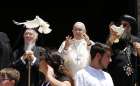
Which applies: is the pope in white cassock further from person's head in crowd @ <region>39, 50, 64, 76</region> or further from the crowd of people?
person's head in crowd @ <region>39, 50, 64, 76</region>

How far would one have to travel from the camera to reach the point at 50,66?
619cm

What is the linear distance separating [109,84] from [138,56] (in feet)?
5.83

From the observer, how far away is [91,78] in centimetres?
613

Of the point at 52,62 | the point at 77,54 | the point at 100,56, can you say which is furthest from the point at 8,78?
the point at 77,54

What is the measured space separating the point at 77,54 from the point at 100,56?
1475 mm

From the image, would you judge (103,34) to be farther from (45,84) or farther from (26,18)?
(45,84)

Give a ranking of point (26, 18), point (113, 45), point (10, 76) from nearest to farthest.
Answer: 1. point (10, 76)
2. point (113, 45)
3. point (26, 18)

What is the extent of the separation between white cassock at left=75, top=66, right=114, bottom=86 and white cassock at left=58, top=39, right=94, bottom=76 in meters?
1.11

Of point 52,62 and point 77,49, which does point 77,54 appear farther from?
point 52,62

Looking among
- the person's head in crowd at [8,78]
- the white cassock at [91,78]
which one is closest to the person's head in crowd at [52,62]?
the white cassock at [91,78]

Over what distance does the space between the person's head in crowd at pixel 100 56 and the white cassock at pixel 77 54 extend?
1103mm

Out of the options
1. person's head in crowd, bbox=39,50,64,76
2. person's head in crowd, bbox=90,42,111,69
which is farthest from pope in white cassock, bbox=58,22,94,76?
person's head in crowd, bbox=90,42,111,69

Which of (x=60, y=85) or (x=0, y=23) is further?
(x=0, y=23)

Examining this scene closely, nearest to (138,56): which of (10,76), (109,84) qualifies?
(109,84)
